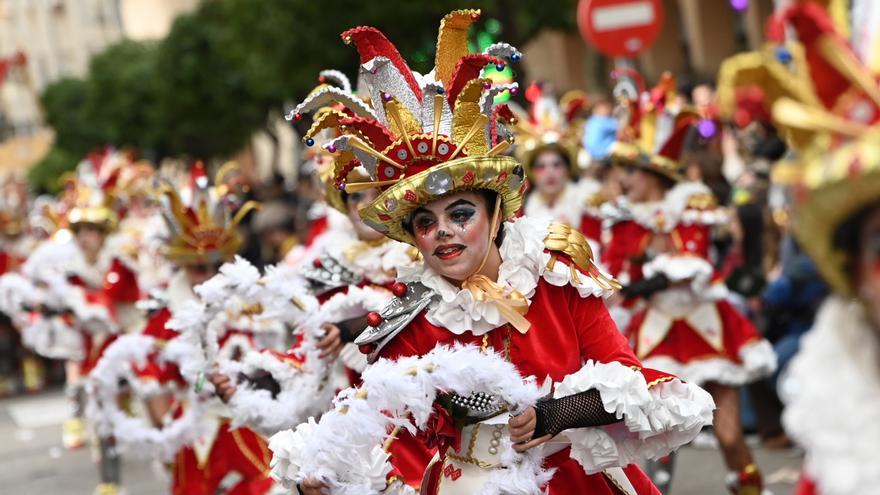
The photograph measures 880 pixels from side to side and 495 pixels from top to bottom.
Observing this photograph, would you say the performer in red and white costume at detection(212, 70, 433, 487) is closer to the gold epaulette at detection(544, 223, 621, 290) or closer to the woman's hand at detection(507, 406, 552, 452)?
the gold epaulette at detection(544, 223, 621, 290)

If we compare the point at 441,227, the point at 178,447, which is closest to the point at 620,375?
the point at 441,227

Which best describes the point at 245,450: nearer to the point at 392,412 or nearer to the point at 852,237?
the point at 392,412

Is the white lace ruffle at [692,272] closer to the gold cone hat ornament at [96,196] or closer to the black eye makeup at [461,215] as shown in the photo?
the black eye makeup at [461,215]

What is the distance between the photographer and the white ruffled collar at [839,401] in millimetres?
2752

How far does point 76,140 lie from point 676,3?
1095 inches

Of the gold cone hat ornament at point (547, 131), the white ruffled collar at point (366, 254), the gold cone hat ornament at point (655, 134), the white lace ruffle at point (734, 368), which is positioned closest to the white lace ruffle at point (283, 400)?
the white ruffled collar at point (366, 254)

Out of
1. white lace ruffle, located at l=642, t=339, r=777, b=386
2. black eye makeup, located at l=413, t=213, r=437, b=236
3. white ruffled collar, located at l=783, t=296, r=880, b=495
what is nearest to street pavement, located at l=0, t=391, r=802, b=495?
white lace ruffle, located at l=642, t=339, r=777, b=386

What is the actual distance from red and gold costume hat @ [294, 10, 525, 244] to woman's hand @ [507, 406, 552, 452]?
717mm

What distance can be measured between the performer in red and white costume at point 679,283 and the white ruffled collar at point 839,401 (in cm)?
488

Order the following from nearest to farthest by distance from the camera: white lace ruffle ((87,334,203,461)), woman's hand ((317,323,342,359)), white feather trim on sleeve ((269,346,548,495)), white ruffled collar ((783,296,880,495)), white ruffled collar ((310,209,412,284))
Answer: white ruffled collar ((783,296,880,495)), white feather trim on sleeve ((269,346,548,495)), woman's hand ((317,323,342,359)), white ruffled collar ((310,209,412,284)), white lace ruffle ((87,334,203,461))

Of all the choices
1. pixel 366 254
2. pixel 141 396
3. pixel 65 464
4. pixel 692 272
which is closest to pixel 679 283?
pixel 692 272

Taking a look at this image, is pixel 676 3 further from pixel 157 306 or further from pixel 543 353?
pixel 543 353

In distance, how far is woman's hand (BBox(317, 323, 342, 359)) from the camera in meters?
6.22

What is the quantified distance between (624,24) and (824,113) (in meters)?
9.25
